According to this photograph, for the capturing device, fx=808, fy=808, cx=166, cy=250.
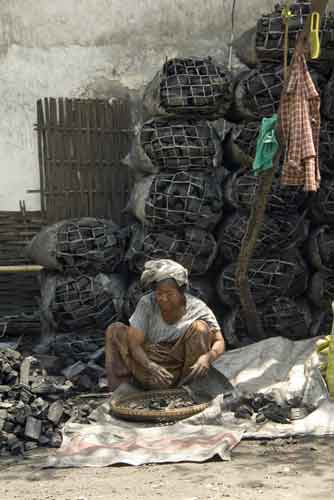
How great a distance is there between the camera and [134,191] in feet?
23.7

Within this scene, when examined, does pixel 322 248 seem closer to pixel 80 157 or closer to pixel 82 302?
pixel 82 302

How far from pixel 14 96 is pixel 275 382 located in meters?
3.87

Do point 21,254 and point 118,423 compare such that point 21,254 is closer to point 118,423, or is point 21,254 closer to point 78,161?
point 78,161

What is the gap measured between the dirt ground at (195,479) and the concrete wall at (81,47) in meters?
4.02

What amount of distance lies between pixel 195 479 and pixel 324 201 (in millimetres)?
3343

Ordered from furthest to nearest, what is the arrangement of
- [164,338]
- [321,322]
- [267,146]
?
[321,322]
[267,146]
[164,338]

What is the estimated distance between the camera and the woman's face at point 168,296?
5.25 metres

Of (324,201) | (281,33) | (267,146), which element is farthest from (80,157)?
(267,146)

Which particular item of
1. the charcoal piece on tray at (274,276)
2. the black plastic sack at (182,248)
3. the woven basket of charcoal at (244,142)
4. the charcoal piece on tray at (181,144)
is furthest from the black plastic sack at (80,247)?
the woven basket of charcoal at (244,142)

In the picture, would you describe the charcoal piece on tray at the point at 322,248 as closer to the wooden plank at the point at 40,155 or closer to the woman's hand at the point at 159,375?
the woman's hand at the point at 159,375

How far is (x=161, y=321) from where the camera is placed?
215 inches

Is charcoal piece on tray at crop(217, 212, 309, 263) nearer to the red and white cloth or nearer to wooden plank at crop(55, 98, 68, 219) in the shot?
the red and white cloth

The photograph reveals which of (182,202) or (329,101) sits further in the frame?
(182,202)

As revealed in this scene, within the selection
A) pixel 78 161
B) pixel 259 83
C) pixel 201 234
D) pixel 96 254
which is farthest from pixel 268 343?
pixel 78 161
